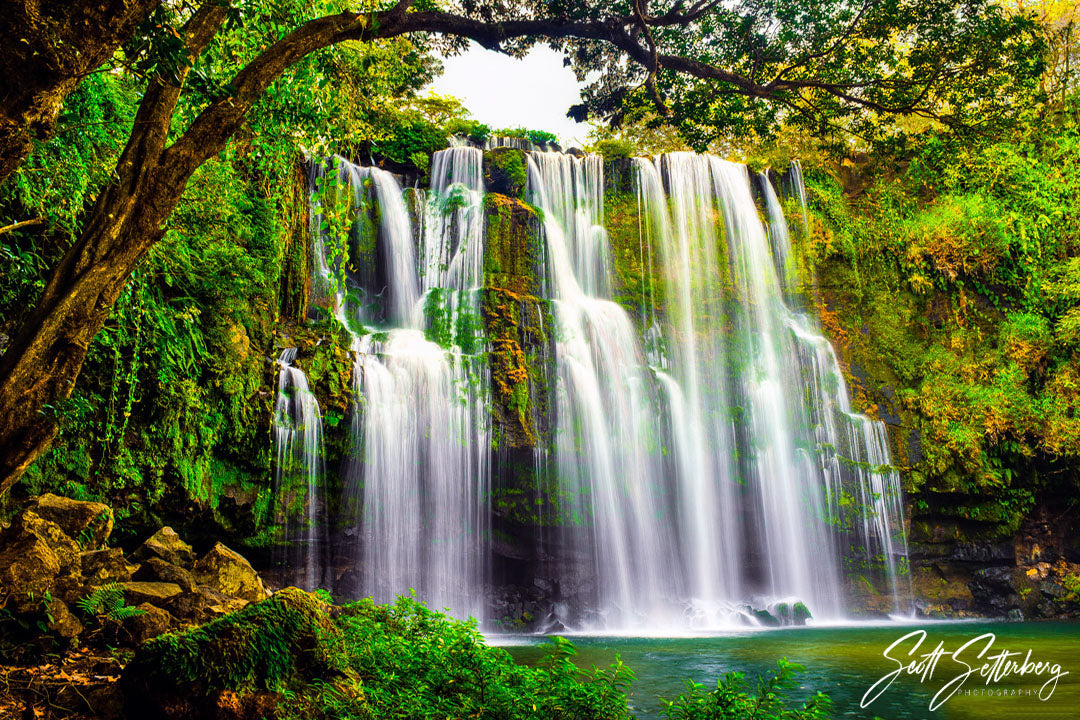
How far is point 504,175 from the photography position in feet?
56.5

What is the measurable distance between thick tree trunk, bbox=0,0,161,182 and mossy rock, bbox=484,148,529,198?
1487 cm

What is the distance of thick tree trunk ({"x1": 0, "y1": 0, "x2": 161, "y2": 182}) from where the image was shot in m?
2.35

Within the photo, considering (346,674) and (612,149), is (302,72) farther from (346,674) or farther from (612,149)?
(612,149)

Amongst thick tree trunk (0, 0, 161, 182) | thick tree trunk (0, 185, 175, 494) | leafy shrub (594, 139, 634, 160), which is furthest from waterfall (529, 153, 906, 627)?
thick tree trunk (0, 0, 161, 182)

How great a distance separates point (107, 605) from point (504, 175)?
48.1 ft

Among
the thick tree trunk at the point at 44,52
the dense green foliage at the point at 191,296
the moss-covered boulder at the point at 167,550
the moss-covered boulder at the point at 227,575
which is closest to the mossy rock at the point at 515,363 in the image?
the dense green foliage at the point at 191,296

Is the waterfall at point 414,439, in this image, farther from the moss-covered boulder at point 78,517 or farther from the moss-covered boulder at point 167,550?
the moss-covered boulder at point 78,517

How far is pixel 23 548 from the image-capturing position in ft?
14.2

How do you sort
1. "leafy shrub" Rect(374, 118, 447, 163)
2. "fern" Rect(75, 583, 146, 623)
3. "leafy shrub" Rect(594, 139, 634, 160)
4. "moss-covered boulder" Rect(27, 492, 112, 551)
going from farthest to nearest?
"leafy shrub" Rect(594, 139, 634, 160) → "leafy shrub" Rect(374, 118, 447, 163) → "moss-covered boulder" Rect(27, 492, 112, 551) → "fern" Rect(75, 583, 146, 623)

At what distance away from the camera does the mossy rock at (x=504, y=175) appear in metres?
17.2

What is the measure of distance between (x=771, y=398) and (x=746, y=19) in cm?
1128

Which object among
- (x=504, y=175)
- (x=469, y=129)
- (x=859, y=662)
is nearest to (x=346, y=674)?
(x=859, y=662)

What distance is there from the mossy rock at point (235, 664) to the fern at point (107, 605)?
4.17ft

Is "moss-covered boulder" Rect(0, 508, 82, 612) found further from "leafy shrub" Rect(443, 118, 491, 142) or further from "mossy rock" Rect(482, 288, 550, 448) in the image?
"leafy shrub" Rect(443, 118, 491, 142)
